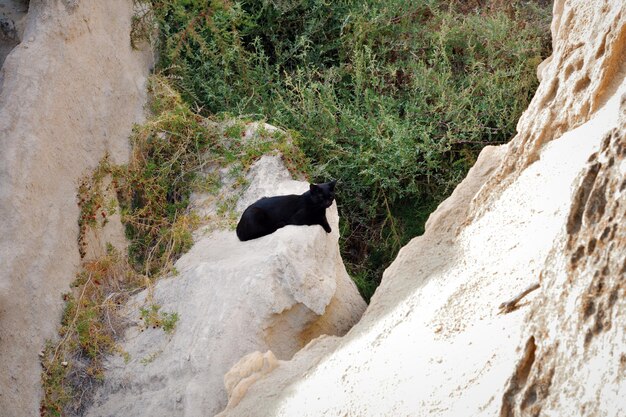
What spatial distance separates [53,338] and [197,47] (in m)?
4.00

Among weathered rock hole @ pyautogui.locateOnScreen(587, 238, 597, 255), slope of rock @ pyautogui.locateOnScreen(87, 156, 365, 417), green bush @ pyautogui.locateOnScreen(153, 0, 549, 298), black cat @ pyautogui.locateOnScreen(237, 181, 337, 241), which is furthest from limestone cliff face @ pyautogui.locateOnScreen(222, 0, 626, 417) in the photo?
green bush @ pyautogui.locateOnScreen(153, 0, 549, 298)

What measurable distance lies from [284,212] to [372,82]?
2.25 meters

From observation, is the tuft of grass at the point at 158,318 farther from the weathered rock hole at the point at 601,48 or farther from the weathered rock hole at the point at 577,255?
the weathered rock hole at the point at 577,255

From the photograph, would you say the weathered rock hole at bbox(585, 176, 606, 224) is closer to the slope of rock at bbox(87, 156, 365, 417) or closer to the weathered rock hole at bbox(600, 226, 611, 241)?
the weathered rock hole at bbox(600, 226, 611, 241)

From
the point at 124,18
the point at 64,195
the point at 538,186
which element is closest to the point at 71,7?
the point at 124,18

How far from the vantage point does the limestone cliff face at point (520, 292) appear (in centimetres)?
266

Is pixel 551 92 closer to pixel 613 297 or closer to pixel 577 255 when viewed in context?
pixel 577 255

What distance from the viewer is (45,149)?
5871 mm

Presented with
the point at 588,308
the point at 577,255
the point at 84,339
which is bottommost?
the point at 84,339

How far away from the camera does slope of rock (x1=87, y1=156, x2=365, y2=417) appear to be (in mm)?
5430

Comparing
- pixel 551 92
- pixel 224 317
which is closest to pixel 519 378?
pixel 551 92

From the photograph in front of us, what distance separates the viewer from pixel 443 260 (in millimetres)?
4812

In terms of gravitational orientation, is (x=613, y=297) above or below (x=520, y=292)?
above

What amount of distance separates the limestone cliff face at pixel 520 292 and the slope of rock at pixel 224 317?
41cm
